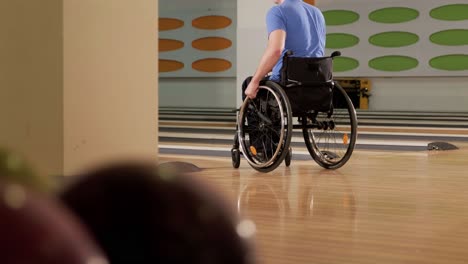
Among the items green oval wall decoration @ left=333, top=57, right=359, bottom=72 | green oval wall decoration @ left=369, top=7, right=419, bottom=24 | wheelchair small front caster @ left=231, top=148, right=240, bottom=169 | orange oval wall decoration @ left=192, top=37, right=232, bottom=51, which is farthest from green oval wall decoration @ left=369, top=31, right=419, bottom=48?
wheelchair small front caster @ left=231, top=148, right=240, bottom=169

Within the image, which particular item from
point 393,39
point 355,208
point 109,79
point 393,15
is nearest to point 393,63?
point 393,39

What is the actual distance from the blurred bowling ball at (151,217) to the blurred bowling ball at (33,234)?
89mm

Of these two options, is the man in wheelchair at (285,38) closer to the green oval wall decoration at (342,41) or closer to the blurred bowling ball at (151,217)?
the blurred bowling ball at (151,217)

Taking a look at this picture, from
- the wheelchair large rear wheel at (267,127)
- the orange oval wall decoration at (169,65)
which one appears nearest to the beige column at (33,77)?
the wheelchair large rear wheel at (267,127)

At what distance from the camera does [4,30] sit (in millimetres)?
3607

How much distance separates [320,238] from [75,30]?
67.0 inches

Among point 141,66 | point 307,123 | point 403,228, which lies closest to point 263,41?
point 307,123

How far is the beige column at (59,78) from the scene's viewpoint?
3.60 m

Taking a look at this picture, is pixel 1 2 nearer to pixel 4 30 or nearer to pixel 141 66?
pixel 4 30

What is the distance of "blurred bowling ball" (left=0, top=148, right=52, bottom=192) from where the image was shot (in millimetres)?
435

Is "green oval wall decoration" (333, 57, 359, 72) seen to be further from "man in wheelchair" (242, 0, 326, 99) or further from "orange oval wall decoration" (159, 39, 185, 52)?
"man in wheelchair" (242, 0, 326, 99)

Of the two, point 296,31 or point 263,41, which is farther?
point 263,41

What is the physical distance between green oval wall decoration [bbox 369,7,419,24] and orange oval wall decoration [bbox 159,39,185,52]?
424cm

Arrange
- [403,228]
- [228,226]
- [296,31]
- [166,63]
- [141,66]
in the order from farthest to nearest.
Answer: [166,63]
[296,31]
[141,66]
[403,228]
[228,226]
